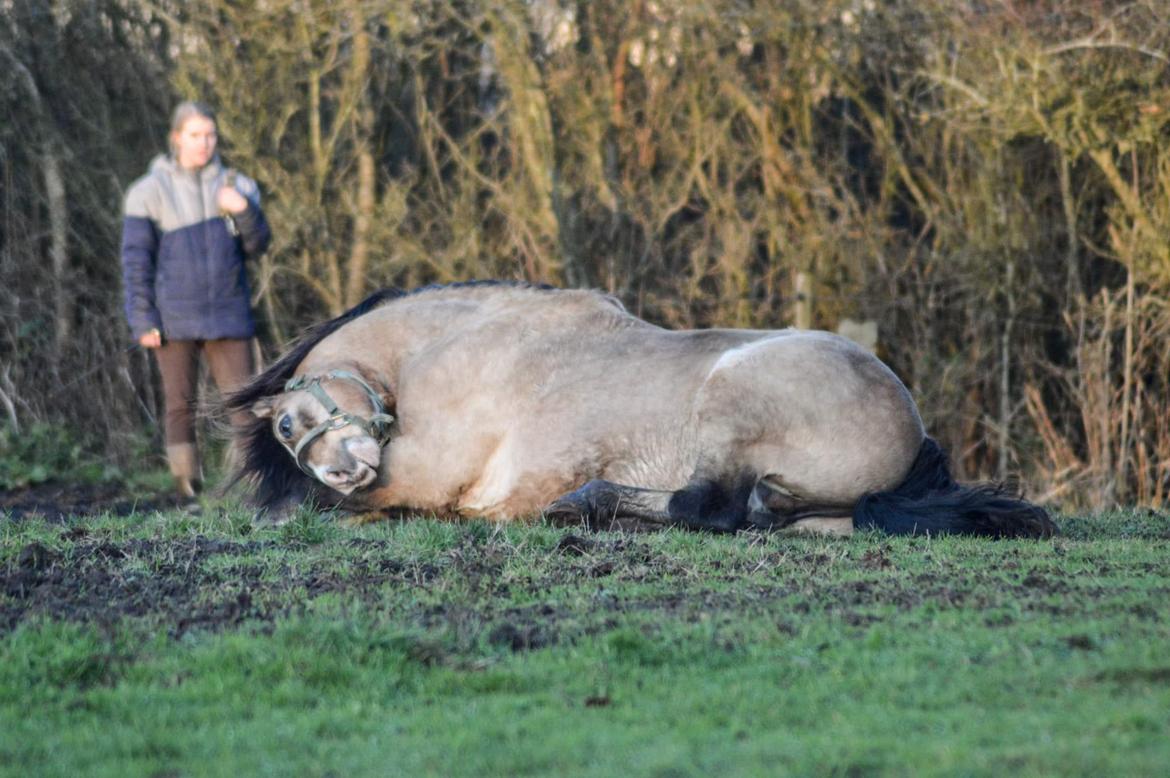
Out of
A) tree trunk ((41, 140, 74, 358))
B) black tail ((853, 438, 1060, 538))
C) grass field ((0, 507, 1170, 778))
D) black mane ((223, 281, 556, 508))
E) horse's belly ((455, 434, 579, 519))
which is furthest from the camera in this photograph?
tree trunk ((41, 140, 74, 358))

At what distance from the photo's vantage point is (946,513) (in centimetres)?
618

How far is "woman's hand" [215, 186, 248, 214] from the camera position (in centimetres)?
886

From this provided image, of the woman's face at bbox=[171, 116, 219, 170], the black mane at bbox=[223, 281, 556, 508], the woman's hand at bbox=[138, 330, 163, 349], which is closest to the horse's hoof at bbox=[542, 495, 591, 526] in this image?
the black mane at bbox=[223, 281, 556, 508]

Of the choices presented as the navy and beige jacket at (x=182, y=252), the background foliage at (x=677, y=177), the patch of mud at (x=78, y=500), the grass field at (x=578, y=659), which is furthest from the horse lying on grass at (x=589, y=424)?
the background foliage at (x=677, y=177)

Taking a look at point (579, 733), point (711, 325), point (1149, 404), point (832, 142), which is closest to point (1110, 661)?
point (579, 733)

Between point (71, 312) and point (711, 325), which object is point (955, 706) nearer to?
point (711, 325)

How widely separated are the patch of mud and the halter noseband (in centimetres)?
255

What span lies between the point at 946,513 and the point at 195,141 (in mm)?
5198

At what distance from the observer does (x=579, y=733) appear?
328 cm

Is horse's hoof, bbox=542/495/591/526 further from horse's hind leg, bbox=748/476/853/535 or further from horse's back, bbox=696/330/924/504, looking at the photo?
horse's hind leg, bbox=748/476/853/535

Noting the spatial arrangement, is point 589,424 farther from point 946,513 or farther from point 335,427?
point 946,513

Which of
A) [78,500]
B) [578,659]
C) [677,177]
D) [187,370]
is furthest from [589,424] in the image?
[677,177]

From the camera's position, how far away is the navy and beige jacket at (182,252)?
894 centimetres

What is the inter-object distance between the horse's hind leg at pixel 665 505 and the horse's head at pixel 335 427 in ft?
3.31
